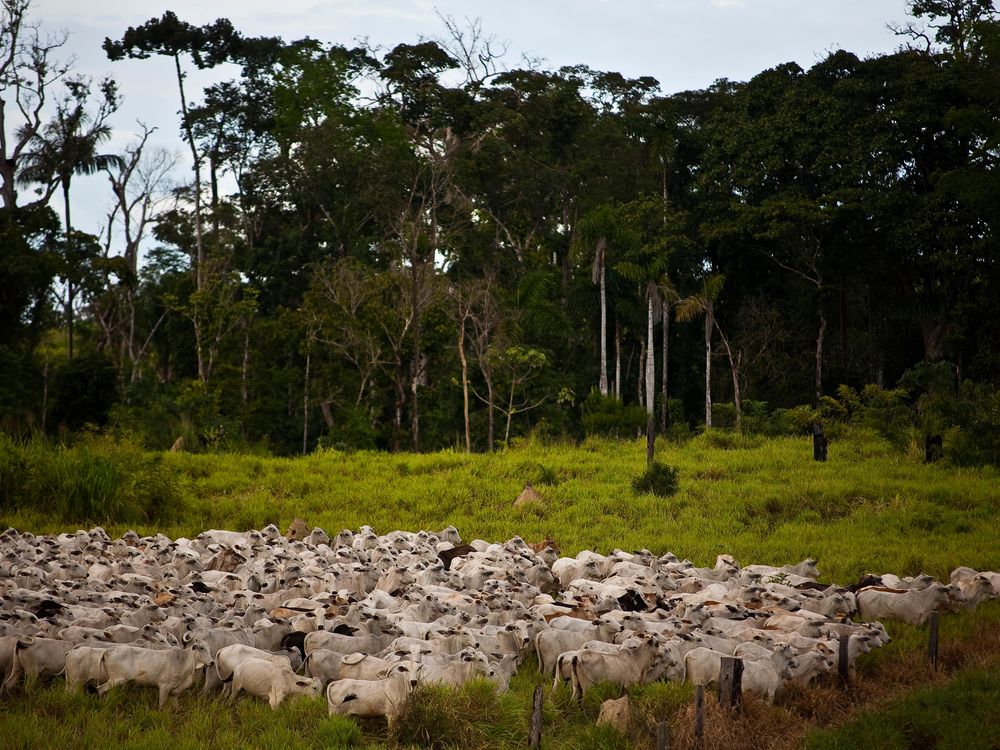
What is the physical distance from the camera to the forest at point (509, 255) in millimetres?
31203

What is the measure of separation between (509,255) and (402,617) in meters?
32.8

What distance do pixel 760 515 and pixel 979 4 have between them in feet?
84.6

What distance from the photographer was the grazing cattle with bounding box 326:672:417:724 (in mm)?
8164

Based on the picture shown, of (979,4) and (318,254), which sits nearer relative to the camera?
(979,4)

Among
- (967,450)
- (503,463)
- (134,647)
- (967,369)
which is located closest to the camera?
→ (134,647)

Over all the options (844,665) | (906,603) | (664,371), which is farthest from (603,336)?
(844,665)

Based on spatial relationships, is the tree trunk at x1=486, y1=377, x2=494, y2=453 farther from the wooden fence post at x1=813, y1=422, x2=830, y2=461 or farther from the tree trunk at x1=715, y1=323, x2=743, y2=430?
the wooden fence post at x1=813, y1=422, x2=830, y2=461

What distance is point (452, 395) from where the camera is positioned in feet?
112

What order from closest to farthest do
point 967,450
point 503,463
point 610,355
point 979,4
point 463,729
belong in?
point 463,729 < point 967,450 < point 503,463 < point 979,4 < point 610,355

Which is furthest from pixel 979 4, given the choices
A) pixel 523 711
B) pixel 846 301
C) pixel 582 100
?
pixel 523 711

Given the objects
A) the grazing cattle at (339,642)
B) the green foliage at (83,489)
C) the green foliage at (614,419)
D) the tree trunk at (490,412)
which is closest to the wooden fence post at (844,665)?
the grazing cattle at (339,642)

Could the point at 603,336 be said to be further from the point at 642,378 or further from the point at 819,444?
the point at 819,444

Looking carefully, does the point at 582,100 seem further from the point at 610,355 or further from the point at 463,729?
the point at 463,729

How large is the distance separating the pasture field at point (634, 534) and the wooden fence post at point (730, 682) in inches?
6.2
